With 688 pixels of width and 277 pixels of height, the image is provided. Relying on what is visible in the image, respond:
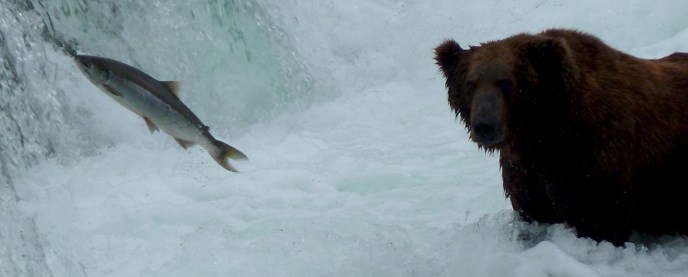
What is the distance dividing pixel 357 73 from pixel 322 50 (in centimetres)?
45

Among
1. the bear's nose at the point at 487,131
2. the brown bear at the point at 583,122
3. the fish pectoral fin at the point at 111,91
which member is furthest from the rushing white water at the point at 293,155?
the fish pectoral fin at the point at 111,91

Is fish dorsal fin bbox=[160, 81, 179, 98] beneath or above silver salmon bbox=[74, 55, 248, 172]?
above

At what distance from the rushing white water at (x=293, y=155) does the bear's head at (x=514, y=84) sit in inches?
23.4

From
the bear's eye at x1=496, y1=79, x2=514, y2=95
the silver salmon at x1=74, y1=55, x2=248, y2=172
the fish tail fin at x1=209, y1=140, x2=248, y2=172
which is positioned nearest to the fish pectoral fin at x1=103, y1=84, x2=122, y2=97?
the silver salmon at x1=74, y1=55, x2=248, y2=172

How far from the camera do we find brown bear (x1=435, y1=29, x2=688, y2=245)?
381 centimetres

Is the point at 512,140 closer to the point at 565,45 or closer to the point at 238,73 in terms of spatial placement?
the point at 565,45

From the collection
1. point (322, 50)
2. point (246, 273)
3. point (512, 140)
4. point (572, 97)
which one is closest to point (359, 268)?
point (246, 273)

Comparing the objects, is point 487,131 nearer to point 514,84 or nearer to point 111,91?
point 514,84

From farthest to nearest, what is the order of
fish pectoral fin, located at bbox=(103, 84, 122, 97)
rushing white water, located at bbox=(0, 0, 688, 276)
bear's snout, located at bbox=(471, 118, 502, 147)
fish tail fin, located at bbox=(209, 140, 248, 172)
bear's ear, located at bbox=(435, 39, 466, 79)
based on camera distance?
rushing white water, located at bbox=(0, 0, 688, 276), bear's ear, located at bbox=(435, 39, 466, 79), fish tail fin, located at bbox=(209, 140, 248, 172), bear's snout, located at bbox=(471, 118, 502, 147), fish pectoral fin, located at bbox=(103, 84, 122, 97)

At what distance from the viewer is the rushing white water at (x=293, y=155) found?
4742 millimetres

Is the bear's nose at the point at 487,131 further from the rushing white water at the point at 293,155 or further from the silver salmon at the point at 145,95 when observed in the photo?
the silver salmon at the point at 145,95

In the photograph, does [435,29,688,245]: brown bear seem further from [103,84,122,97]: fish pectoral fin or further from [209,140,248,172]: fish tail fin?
[103,84,122,97]: fish pectoral fin

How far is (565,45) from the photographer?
3.82 meters

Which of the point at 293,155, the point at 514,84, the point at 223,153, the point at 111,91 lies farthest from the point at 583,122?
the point at 293,155
